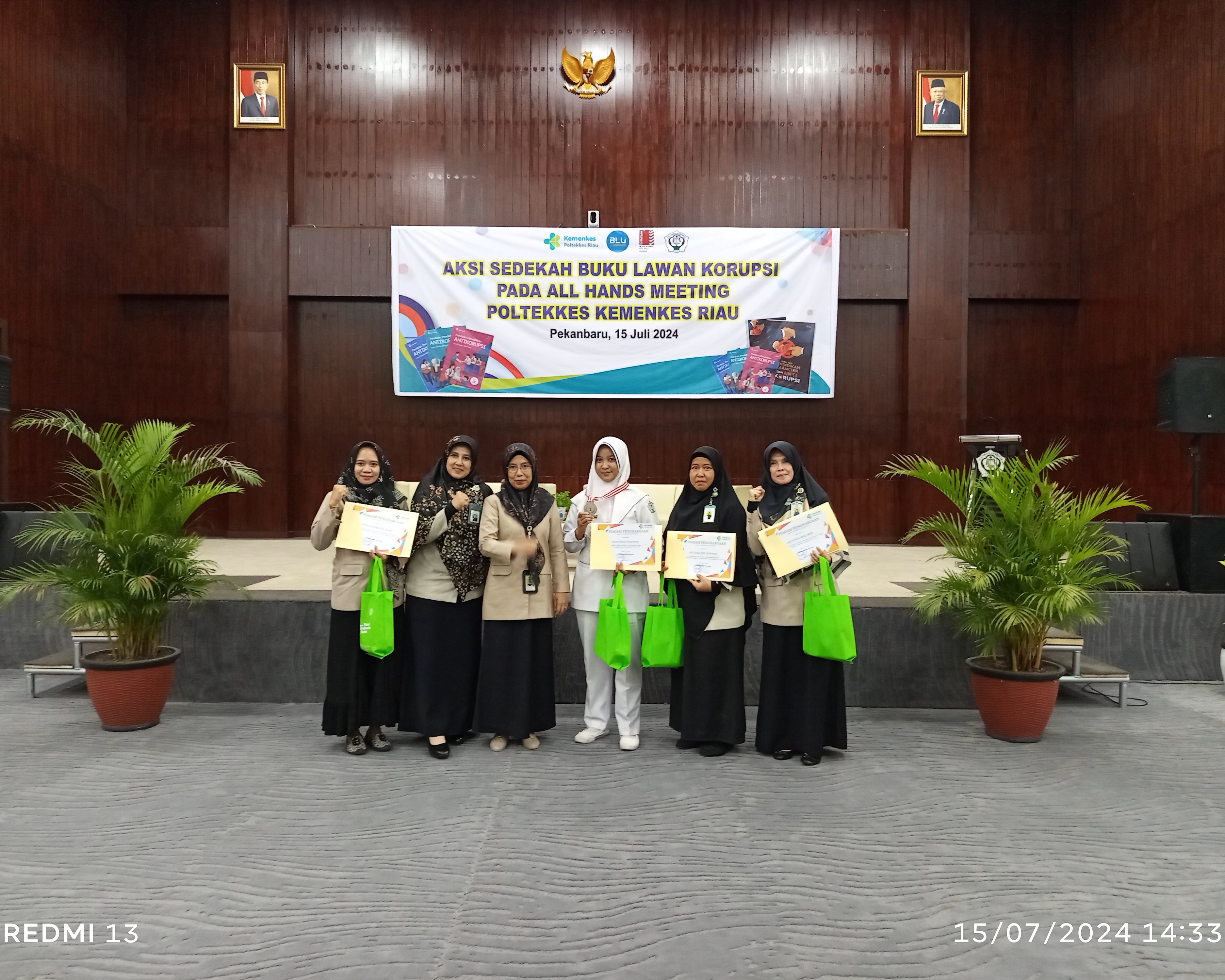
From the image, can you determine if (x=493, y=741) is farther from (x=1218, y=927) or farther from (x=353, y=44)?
(x=353, y=44)

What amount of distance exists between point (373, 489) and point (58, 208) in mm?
6273

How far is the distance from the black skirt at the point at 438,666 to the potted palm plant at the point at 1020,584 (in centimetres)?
192

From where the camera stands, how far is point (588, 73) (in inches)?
333

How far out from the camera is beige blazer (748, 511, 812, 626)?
3.44 m

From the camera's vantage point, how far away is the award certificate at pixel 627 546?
3449 mm

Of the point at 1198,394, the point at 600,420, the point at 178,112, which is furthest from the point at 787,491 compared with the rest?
the point at 178,112

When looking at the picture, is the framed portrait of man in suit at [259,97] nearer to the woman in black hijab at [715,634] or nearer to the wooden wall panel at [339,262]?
the wooden wall panel at [339,262]

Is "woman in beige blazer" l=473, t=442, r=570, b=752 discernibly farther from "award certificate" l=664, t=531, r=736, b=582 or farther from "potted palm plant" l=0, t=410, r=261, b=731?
"potted palm plant" l=0, t=410, r=261, b=731

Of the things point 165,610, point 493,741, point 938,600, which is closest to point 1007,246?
point 938,600

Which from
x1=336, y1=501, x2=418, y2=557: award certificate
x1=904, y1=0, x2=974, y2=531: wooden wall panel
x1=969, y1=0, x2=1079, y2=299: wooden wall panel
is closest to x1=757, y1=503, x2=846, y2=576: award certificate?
x1=336, y1=501, x2=418, y2=557: award certificate

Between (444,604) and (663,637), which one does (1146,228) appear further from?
(444,604)

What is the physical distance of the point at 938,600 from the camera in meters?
3.79

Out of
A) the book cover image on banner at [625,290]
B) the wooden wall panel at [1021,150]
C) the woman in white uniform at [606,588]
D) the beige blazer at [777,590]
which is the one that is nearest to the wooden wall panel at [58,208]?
the book cover image on banner at [625,290]

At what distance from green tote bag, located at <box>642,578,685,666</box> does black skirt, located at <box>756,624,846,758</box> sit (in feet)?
1.16
